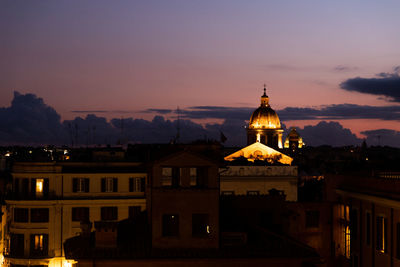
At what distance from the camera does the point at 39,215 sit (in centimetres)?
5572

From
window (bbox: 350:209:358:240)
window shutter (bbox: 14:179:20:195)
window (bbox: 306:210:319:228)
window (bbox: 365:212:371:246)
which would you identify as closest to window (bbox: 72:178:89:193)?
window shutter (bbox: 14:179:20:195)

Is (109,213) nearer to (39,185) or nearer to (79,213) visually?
(79,213)

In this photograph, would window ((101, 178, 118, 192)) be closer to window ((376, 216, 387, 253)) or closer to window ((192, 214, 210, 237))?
window ((376, 216, 387, 253))

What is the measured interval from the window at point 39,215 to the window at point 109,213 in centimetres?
433

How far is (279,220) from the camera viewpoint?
40.0m

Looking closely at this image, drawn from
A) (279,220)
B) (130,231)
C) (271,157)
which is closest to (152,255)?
(130,231)

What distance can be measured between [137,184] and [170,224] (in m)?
31.0

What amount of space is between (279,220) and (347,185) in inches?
307

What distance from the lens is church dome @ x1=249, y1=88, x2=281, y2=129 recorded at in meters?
181

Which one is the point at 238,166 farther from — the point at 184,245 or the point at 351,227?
the point at 184,245

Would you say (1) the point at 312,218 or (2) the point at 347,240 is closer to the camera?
(2) the point at 347,240

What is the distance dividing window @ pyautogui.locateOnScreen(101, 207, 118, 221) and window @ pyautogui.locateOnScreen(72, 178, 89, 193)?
82.0 inches

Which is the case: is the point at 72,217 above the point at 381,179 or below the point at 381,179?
below

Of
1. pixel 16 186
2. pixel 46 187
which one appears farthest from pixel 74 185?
pixel 16 186
